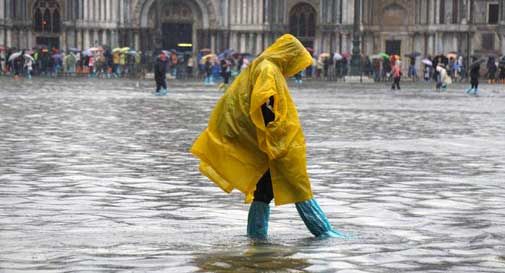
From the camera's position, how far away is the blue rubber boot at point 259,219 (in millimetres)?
8508

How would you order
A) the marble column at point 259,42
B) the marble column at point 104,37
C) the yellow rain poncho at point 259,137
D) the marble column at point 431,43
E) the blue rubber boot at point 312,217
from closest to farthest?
1. the yellow rain poncho at point 259,137
2. the blue rubber boot at point 312,217
3. the marble column at point 431,43
4. the marble column at point 259,42
5. the marble column at point 104,37

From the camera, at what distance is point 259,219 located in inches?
335

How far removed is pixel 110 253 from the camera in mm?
7750

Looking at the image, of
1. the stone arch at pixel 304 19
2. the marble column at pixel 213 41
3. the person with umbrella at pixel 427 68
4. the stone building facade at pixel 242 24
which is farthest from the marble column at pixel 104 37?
the person with umbrella at pixel 427 68

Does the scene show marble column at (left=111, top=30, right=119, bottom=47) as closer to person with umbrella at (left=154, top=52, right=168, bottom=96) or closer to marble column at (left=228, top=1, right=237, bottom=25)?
marble column at (left=228, top=1, right=237, bottom=25)

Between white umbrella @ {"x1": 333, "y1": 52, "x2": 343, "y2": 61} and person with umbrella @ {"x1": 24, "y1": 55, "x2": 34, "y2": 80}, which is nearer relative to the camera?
person with umbrella @ {"x1": 24, "y1": 55, "x2": 34, "y2": 80}

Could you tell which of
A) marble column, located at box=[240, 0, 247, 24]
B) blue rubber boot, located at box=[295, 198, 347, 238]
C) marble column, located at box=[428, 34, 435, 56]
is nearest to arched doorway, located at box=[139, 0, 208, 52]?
marble column, located at box=[240, 0, 247, 24]

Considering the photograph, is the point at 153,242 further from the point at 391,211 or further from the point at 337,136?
the point at 337,136

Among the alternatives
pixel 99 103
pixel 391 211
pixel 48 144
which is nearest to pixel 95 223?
pixel 391 211

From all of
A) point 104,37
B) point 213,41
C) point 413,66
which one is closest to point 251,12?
point 213,41

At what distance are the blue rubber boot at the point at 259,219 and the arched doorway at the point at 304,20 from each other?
53.7 m

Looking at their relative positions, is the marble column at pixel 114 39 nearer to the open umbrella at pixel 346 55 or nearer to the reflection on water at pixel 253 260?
the open umbrella at pixel 346 55

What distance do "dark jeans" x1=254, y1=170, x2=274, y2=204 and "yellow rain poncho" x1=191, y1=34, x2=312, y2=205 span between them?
0.07 meters

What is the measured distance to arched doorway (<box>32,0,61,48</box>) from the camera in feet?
203
